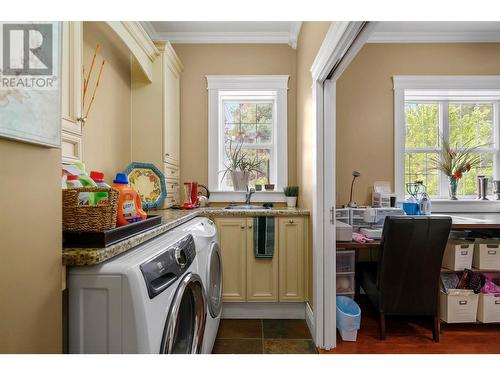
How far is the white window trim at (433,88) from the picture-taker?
2.89 metres

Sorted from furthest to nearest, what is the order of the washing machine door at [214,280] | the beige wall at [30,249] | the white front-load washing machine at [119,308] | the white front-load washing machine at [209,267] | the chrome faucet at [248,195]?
the chrome faucet at [248,195]
the washing machine door at [214,280]
the white front-load washing machine at [209,267]
the white front-load washing machine at [119,308]
the beige wall at [30,249]

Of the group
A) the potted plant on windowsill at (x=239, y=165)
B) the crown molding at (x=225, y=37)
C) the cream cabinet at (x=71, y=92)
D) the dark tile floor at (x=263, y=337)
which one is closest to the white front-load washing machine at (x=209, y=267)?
the dark tile floor at (x=263, y=337)

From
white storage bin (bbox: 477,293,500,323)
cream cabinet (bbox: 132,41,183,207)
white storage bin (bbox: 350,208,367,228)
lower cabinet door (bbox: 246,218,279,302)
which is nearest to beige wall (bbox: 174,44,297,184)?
cream cabinet (bbox: 132,41,183,207)

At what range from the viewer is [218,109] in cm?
295

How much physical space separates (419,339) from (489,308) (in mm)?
653

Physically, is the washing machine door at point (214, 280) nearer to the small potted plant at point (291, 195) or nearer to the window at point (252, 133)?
the small potted plant at point (291, 195)

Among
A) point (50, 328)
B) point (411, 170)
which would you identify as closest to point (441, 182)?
point (411, 170)

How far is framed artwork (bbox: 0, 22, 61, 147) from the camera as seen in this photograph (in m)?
0.63

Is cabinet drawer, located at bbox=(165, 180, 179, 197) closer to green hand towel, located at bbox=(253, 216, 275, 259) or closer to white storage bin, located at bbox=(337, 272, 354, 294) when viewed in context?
green hand towel, located at bbox=(253, 216, 275, 259)

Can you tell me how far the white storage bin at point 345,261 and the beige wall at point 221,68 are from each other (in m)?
0.98

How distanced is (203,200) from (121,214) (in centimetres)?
160

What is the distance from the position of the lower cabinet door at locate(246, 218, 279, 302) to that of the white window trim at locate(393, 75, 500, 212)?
63.1 inches

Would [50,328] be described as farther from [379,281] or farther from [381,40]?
[381,40]

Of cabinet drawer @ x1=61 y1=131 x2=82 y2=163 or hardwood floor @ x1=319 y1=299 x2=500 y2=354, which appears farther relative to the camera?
hardwood floor @ x1=319 y1=299 x2=500 y2=354
